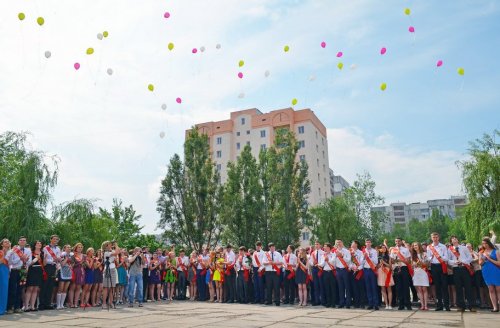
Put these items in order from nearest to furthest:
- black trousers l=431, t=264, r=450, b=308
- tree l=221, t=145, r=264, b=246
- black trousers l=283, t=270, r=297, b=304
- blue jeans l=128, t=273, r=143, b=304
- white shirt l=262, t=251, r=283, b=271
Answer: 1. black trousers l=431, t=264, r=450, b=308
2. blue jeans l=128, t=273, r=143, b=304
3. white shirt l=262, t=251, r=283, b=271
4. black trousers l=283, t=270, r=297, b=304
5. tree l=221, t=145, r=264, b=246

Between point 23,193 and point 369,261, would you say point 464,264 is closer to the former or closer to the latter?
point 369,261

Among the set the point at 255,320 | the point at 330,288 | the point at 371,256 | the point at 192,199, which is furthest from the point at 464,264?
the point at 192,199

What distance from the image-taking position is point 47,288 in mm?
10906

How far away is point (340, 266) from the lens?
11.4 metres

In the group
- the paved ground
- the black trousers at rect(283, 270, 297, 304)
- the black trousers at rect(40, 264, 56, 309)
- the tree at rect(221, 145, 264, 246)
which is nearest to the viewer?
the paved ground

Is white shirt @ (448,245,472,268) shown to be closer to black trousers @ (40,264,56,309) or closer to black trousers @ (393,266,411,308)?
black trousers @ (393,266,411,308)

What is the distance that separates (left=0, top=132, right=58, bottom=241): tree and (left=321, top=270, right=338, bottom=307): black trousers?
13124 millimetres

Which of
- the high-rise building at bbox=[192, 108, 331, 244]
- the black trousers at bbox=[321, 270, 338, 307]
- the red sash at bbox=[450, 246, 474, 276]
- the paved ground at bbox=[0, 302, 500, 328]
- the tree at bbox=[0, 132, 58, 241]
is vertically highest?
the high-rise building at bbox=[192, 108, 331, 244]

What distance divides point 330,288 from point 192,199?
21.1 metres

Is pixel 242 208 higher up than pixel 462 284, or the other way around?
pixel 242 208

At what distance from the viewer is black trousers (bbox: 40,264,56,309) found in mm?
10828

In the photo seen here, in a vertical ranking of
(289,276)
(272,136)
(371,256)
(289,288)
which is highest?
(272,136)

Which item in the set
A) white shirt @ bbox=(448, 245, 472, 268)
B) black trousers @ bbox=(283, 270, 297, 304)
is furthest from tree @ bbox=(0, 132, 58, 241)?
white shirt @ bbox=(448, 245, 472, 268)

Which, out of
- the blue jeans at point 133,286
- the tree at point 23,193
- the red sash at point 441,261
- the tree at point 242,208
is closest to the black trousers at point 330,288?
the red sash at point 441,261
